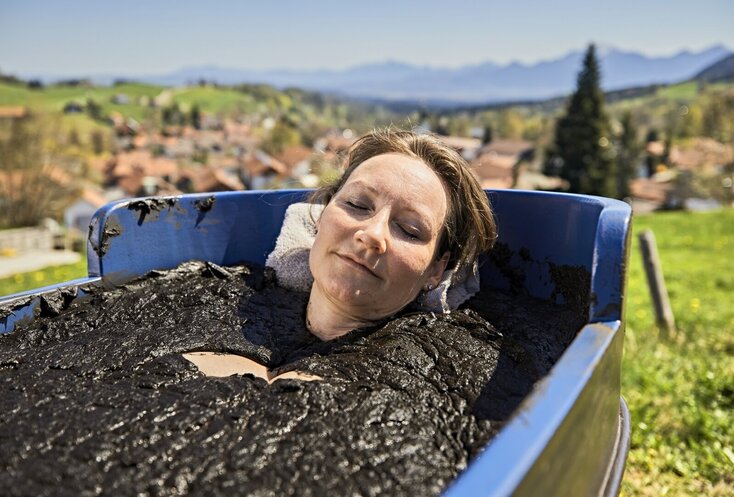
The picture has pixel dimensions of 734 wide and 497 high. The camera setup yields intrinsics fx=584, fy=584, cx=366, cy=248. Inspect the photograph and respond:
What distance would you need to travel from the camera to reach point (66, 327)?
1659mm

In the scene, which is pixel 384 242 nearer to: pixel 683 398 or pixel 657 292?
pixel 683 398

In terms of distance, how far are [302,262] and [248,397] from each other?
3.21 feet

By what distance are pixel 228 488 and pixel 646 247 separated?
4.25 m

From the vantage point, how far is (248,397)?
1.20 metres

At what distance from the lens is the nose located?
1569 mm

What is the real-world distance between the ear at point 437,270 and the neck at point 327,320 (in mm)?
243

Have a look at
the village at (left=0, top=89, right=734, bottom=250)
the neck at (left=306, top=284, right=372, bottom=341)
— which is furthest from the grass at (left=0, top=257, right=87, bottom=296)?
the neck at (left=306, top=284, right=372, bottom=341)

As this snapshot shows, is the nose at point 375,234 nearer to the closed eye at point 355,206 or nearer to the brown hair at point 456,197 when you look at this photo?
the closed eye at point 355,206

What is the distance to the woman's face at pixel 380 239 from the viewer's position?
1615 mm

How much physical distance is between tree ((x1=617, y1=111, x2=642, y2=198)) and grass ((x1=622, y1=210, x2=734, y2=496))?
115 feet

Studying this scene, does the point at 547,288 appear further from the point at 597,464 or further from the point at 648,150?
the point at 648,150

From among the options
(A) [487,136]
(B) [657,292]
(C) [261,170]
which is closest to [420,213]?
(B) [657,292]

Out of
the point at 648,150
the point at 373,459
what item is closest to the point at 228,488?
the point at 373,459

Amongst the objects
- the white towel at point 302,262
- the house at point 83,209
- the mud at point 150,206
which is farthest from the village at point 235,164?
the mud at point 150,206
